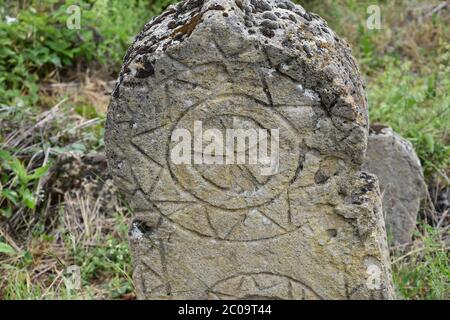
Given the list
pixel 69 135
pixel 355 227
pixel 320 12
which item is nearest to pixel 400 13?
pixel 320 12

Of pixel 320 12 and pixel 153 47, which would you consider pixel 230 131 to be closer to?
pixel 153 47

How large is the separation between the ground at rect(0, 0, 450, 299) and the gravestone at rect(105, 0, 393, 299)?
620 mm

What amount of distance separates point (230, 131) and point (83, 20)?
2.71m

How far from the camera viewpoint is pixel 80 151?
4.02 meters

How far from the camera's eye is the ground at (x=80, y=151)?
350 centimetres

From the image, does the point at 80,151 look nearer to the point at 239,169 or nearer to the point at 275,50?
the point at 239,169

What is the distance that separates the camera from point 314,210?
2.66 metres

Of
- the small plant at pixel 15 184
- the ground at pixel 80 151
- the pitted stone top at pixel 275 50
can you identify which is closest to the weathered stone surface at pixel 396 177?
the ground at pixel 80 151

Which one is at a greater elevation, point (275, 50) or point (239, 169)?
point (275, 50)

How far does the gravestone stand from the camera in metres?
2.47

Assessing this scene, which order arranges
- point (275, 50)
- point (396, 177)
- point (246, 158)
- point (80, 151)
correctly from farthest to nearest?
point (80, 151), point (396, 177), point (246, 158), point (275, 50)

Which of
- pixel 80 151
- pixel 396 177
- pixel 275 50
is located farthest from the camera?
pixel 80 151

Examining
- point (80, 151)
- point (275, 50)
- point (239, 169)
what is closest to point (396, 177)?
point (239, 169)

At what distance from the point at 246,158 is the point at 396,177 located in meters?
1.35
